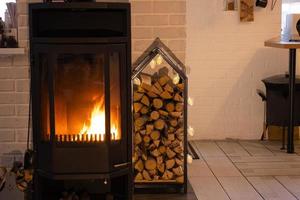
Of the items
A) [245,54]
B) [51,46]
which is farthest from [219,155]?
[51,46]

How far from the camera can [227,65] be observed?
4.75 metres

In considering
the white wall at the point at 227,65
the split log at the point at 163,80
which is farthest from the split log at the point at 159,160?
the white wall at the point at 227,65

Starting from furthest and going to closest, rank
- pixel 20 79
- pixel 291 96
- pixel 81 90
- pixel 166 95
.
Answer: pixel 291 96 < pixel 166 95 < pixel 20 79 < pixel 81 90

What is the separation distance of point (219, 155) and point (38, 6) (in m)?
2.29

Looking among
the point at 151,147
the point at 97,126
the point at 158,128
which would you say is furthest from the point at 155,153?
the point at 97,126

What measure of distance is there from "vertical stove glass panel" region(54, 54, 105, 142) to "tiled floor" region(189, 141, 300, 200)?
3.24ft

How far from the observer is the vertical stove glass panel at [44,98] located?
2.47m

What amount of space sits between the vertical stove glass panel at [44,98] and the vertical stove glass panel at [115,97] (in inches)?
11.6

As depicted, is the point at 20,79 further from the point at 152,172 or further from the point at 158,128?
the point at 152,172

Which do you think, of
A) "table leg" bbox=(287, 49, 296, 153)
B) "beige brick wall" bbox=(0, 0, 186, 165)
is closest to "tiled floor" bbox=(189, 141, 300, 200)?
"table leg" bbox=(287, 49, 296, 153)

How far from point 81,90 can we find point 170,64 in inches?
26.5

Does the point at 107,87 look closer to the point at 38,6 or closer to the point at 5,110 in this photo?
the point at 38,6

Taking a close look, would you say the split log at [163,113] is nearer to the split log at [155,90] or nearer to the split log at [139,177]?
the split log at [155,90]

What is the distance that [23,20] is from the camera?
9.34ft
